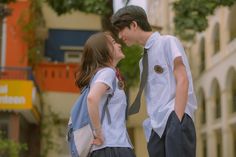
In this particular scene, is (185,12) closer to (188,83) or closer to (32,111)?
(32,111)

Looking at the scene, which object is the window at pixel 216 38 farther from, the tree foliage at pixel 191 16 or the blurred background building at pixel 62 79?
the tree foliage at pixel 191 16

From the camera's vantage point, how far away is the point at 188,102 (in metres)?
4.29

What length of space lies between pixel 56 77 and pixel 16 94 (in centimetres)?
361

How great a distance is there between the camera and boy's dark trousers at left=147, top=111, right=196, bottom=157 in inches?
162

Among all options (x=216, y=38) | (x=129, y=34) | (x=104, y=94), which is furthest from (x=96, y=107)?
(x=216, y=38)

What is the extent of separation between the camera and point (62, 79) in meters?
22.6

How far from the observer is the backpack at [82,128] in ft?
14.6

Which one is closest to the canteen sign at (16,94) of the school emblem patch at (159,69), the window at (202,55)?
the window at (202,55)

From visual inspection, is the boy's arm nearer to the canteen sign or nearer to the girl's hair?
the girl's hair

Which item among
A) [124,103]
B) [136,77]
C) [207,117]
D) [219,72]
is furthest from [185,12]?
[207,117]

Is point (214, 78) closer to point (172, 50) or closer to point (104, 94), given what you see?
point (104, 94)

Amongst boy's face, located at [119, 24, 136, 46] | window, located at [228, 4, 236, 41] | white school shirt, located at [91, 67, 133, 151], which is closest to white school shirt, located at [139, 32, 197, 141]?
boy's face, located at [119, 24, 136, 46]

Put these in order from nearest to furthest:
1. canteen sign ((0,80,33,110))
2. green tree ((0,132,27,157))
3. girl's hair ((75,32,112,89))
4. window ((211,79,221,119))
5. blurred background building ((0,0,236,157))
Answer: girl's hair ((75,32,112,89))
green tree ((0,132,27,157))
canteen sign ((0,80,33,110))
blurred background building ((0,0,236,157))
window ((211,79,221,119))

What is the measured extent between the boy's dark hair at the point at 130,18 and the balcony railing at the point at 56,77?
709 inches
